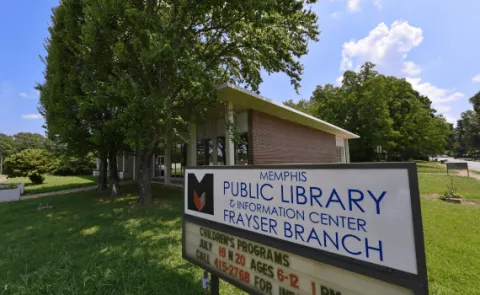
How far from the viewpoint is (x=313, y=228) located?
2.01 meters

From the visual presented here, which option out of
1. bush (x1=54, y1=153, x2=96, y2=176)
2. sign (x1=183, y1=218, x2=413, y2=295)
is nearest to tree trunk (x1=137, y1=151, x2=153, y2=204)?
sign (x1=183, y1=218, x2=413, y2=295)

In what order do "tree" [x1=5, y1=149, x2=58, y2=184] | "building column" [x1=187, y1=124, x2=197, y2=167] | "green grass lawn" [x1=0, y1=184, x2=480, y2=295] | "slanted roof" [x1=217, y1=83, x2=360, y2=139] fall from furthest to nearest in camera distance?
"tree" [x1=5, y1=149, x2=58, y2=184]
"building column" [x1=187, y1=124, x2=197, y2=167]
"slanted roof" [x1=217, y1=83, x2=360, y2=139]
"green grass lawn" [x1=0, y1=184, x2=480, y2=295]

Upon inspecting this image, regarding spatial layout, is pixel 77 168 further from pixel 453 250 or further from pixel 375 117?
pixel 375 117

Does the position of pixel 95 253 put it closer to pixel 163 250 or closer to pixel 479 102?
pixel 163 250

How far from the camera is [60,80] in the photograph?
996cm

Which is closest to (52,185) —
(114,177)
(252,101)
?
(114,177)

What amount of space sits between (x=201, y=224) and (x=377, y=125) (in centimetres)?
3679

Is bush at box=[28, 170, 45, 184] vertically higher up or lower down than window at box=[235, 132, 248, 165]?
lower down

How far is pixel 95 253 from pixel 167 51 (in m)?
5.55

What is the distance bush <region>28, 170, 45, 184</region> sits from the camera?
17906 millimetres

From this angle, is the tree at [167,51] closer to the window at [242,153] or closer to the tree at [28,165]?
the window at [242,153]

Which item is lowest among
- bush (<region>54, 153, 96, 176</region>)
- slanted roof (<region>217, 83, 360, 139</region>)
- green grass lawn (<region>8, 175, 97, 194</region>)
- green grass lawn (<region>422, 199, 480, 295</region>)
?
green grass lawn (<region>422, 199, 480, 295</region>)

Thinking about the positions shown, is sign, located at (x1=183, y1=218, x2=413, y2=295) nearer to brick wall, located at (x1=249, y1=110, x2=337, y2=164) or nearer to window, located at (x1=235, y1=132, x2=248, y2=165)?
window, located at (x1=235, y1=132, x2=248, y2=165)

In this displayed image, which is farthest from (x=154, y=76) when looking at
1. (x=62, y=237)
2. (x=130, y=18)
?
(x=62, y=237)
